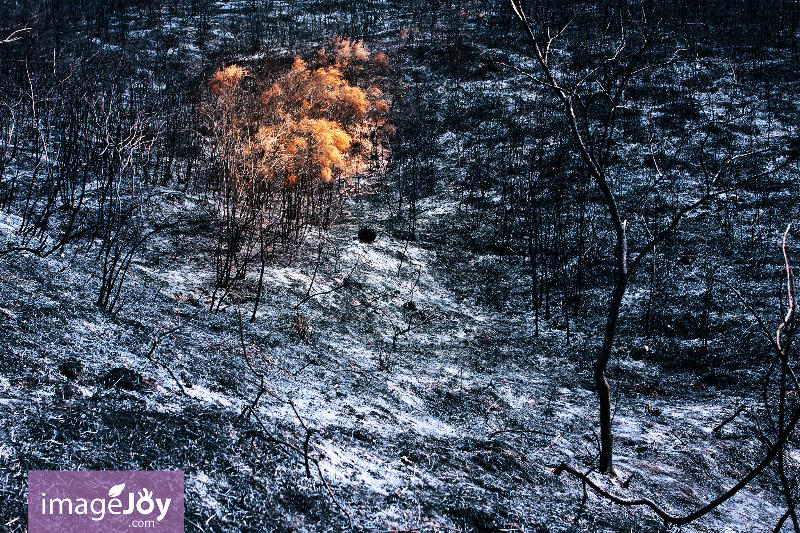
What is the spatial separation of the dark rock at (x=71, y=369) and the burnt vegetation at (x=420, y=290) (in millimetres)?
54

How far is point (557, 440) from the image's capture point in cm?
409

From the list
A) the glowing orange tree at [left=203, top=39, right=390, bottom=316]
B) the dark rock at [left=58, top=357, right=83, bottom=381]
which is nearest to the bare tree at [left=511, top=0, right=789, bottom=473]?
the dark rock at [left=58, top=357, right=83, bottom=381]

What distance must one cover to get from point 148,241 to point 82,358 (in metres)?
5.24

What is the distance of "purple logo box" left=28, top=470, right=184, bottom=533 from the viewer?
181cm

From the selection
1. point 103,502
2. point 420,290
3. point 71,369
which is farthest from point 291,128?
point 103,502

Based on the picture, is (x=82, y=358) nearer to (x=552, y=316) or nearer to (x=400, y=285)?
(x=400, y=285)

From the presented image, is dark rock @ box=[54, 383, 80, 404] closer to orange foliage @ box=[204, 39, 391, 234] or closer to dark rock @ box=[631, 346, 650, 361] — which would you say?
orange foliage @ box=[204, 39, 391, 234]

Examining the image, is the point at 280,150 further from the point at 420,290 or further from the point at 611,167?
the point at 611,167

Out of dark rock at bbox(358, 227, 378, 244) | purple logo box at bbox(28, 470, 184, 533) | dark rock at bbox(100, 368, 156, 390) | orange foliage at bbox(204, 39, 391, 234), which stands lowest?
dark rock at bbox(358, 227, 378, 244)

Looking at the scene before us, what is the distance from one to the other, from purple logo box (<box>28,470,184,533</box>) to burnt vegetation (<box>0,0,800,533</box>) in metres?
0.08

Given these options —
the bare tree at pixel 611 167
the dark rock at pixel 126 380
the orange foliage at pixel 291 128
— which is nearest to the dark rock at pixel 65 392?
the dark rock at pixel 126 380

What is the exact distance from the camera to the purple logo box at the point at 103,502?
5.95ft

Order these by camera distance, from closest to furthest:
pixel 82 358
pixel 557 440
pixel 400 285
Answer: pixel 82 358, pixel 557 440, pixel 400 285

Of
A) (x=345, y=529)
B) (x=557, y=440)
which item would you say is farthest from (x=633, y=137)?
(x=345, y=529)
